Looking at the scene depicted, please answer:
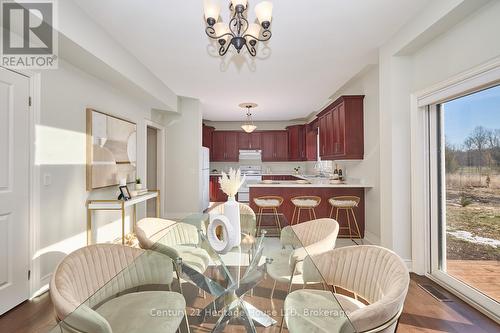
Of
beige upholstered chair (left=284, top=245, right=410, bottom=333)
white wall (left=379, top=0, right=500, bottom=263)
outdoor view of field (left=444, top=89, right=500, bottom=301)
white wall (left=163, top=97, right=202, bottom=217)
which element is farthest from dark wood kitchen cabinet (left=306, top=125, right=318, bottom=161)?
beige upholstered chair (left=284, top=245, right=410, bottom=333)

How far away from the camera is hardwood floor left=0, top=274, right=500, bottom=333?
185 cm

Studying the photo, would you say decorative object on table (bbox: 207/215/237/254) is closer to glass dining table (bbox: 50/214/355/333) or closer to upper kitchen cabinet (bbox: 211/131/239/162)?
glass dining table (bbox: 50/214/355/333)

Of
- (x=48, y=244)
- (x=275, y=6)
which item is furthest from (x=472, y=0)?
(x=48, y=244)

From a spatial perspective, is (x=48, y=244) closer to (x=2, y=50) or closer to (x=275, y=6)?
(x=2, y=50)

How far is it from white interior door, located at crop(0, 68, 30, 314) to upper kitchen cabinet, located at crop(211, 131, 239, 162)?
18.9ft

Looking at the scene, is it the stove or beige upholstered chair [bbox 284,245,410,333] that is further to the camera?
the stove

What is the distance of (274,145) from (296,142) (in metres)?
0.69

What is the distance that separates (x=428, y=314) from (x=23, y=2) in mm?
3915

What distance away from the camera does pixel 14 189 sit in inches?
84.0

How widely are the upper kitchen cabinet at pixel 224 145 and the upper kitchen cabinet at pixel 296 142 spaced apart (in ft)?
5.47

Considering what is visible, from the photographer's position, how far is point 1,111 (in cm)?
203

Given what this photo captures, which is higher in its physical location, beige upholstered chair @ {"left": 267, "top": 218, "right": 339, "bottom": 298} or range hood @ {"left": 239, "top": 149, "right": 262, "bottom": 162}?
range hood @ {"left": 239, "top": 149, "right": 262, "bottom": 162}

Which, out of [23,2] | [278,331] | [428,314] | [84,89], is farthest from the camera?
[84,89]

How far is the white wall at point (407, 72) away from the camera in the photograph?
6.83ft
